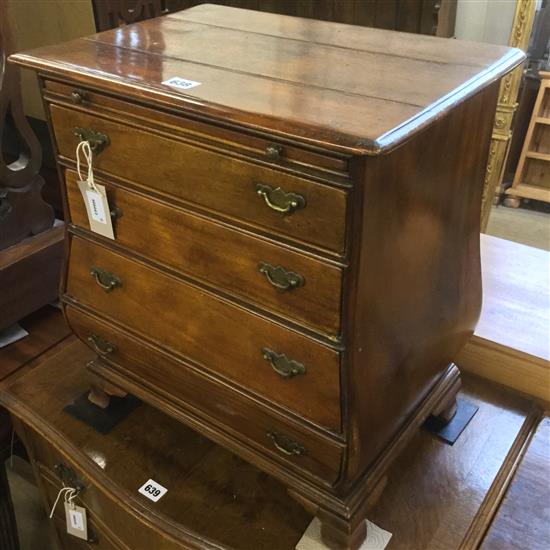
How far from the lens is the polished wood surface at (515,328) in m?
1.28

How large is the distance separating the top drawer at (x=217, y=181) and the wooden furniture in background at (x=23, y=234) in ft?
1.72

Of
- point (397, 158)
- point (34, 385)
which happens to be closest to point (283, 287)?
point (397, 158)

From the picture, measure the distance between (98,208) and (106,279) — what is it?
0.43 ft

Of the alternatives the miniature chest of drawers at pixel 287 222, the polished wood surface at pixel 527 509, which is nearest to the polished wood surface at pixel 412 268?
the miniature chest of drawers at pixel 287 222

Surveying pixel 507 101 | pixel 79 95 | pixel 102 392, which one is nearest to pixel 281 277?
pixel 79 95

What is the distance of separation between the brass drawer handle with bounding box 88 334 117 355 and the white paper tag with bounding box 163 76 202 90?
0.53 meters

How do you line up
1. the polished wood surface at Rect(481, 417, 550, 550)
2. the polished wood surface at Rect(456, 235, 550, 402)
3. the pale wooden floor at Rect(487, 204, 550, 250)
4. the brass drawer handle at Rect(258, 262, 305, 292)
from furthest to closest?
the pale wooden floor at Rect(487, 204, 550, 250), the polished wood surface at Rect(456, 235, 550, 402), the polished wood surface at Rect(481, 417, 550, 550), the brass drawer handle at Rect(258, 262, 305, 292)

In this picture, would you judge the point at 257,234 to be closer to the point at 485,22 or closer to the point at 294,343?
the point at 294,343

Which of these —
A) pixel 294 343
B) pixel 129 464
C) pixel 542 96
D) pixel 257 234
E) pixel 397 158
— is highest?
pixel 397 158

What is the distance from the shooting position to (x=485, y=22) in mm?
2107

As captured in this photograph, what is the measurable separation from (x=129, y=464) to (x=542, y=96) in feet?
6.92

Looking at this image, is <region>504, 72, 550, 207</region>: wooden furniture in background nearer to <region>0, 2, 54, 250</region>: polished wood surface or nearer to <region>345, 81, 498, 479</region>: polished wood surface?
<region>345, 81, 498, 479</region>: polished wood surface

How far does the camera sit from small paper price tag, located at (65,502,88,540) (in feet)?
4.27

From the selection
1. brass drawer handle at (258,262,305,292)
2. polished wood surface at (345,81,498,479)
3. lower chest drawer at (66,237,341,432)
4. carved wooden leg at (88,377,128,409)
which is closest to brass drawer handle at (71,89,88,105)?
lower chest drawer at (66,237,341,432)
